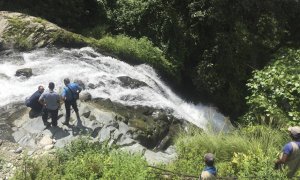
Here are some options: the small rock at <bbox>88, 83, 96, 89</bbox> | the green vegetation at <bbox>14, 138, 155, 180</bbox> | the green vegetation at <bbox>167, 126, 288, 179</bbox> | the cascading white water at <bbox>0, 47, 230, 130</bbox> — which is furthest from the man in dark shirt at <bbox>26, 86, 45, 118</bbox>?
the green vegetation at <bbox>167, 126, 288, 179</bbox>

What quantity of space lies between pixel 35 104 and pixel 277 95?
7.04 metres

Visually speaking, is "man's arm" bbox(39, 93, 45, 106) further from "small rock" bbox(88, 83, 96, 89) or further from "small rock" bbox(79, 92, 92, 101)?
"small rock" bbox(88, 83, 96, 89)

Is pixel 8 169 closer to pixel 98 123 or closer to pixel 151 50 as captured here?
pixel 98 123

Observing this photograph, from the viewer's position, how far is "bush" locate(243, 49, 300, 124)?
12.1 meters

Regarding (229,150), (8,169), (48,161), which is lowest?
(8,169)

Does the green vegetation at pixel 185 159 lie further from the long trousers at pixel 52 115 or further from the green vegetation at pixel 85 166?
the long trousers at pixel 52 115

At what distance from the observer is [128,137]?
460 inches

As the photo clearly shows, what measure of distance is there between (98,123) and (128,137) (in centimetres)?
90

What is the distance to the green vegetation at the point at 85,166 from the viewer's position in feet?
24.5

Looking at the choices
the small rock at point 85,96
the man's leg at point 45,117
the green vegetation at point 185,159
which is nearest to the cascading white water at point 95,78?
the small rock at point 85,96

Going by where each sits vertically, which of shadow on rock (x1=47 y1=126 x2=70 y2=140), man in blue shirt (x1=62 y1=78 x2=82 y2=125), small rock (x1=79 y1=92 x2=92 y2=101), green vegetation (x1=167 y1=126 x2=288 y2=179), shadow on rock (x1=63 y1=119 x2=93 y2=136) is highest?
green vegetation (x1=167 y1=126 x2=288 y2=179)

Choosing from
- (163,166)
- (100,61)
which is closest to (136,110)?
(100,61)

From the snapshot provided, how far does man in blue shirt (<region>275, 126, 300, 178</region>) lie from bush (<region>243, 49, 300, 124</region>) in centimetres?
415

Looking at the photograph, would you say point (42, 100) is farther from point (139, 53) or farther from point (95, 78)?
point (139, 53)
